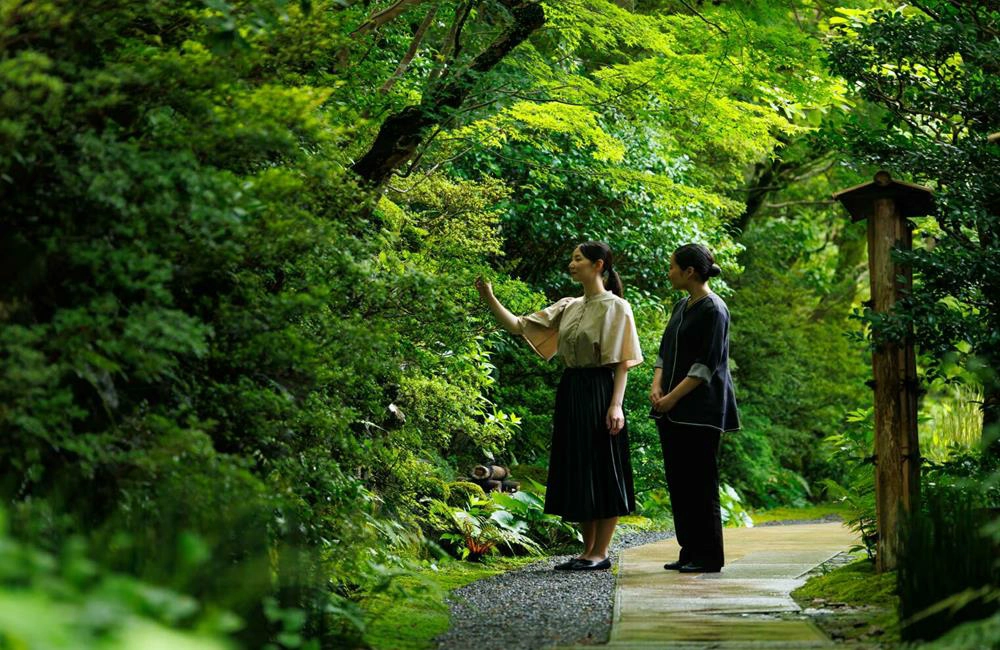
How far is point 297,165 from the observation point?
4.01m

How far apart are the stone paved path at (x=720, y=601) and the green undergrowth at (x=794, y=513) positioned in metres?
5.50

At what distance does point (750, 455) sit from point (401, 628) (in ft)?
34.3

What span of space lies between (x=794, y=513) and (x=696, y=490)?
8.85 metres

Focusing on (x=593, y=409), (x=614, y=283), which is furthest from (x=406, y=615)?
(x=614, y=283)

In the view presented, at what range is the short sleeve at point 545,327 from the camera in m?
6.41

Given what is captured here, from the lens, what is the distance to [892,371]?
506 centimetres

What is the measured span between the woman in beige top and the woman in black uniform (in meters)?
0.27

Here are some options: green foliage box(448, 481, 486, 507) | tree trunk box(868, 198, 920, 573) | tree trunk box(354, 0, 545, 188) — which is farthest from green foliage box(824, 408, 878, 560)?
tree trunk box(354, 0, 545, 188)

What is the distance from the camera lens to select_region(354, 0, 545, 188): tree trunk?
569cm

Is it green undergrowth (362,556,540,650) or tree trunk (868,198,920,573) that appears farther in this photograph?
tree trunk (868,198,920,573)

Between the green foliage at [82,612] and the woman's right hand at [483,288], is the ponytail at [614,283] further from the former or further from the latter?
the green foliage at [82,612]

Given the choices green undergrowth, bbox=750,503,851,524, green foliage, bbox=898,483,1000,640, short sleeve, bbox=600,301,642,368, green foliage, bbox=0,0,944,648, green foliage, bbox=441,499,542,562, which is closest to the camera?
green foliage, bbox=0,0,944,648

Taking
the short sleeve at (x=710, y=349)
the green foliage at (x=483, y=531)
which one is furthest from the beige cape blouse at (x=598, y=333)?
the green foliage at (x=483, y=531)

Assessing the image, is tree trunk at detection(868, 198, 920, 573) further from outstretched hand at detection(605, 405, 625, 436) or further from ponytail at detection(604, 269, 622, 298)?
ponytail at detection(604, 269, 622, 298)
